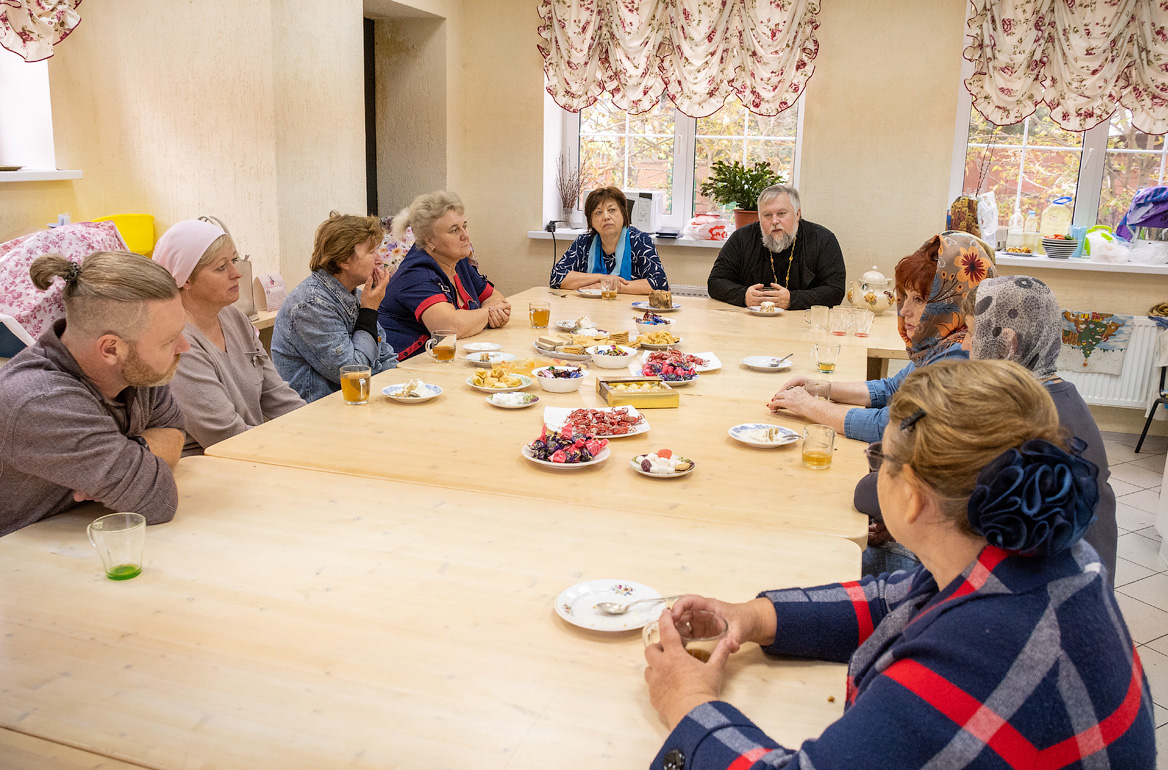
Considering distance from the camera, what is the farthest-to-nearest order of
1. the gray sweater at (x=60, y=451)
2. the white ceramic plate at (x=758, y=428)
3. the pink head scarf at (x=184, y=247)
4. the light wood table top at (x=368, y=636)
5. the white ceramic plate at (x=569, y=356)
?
the white ceramic plate at (x=569, y=356) < the pink head scarf at (x=184, y=247) < the white ceramic plate at (x=758, y=428) < the gray sweater at (x=60, y=451) < the light wood table top at (x=368, y=636)

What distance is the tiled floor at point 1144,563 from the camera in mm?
2753

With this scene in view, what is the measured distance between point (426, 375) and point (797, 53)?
145 inches

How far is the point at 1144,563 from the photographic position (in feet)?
11.8

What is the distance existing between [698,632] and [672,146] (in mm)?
5278

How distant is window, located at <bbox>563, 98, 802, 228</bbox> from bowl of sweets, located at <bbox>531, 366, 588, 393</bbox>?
3.69 meters

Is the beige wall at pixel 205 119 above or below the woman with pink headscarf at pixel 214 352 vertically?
above

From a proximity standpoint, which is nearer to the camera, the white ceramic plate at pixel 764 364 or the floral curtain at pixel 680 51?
the white ceramic plate at pixel 764 364

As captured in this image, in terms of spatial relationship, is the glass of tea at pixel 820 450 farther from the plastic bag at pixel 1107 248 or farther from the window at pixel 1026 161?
the window at pixel 1026 161

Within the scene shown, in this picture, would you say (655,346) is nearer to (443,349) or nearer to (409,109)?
(443,349)

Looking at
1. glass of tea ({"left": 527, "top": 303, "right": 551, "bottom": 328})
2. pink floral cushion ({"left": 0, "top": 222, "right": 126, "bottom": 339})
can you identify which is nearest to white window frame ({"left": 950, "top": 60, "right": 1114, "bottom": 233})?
glass of tea ({"left": 527, "top": 303, "right": 551, "bottom": 328})

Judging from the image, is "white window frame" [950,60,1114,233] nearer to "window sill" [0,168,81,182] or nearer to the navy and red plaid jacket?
"window sill" [0,168,81,182]

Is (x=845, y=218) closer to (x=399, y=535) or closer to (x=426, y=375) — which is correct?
(x=426, y=375)

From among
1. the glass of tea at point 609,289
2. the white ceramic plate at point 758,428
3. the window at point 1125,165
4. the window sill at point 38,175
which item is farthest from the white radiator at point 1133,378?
the window sill at point 38,175

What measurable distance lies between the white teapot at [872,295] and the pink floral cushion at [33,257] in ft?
11.0
